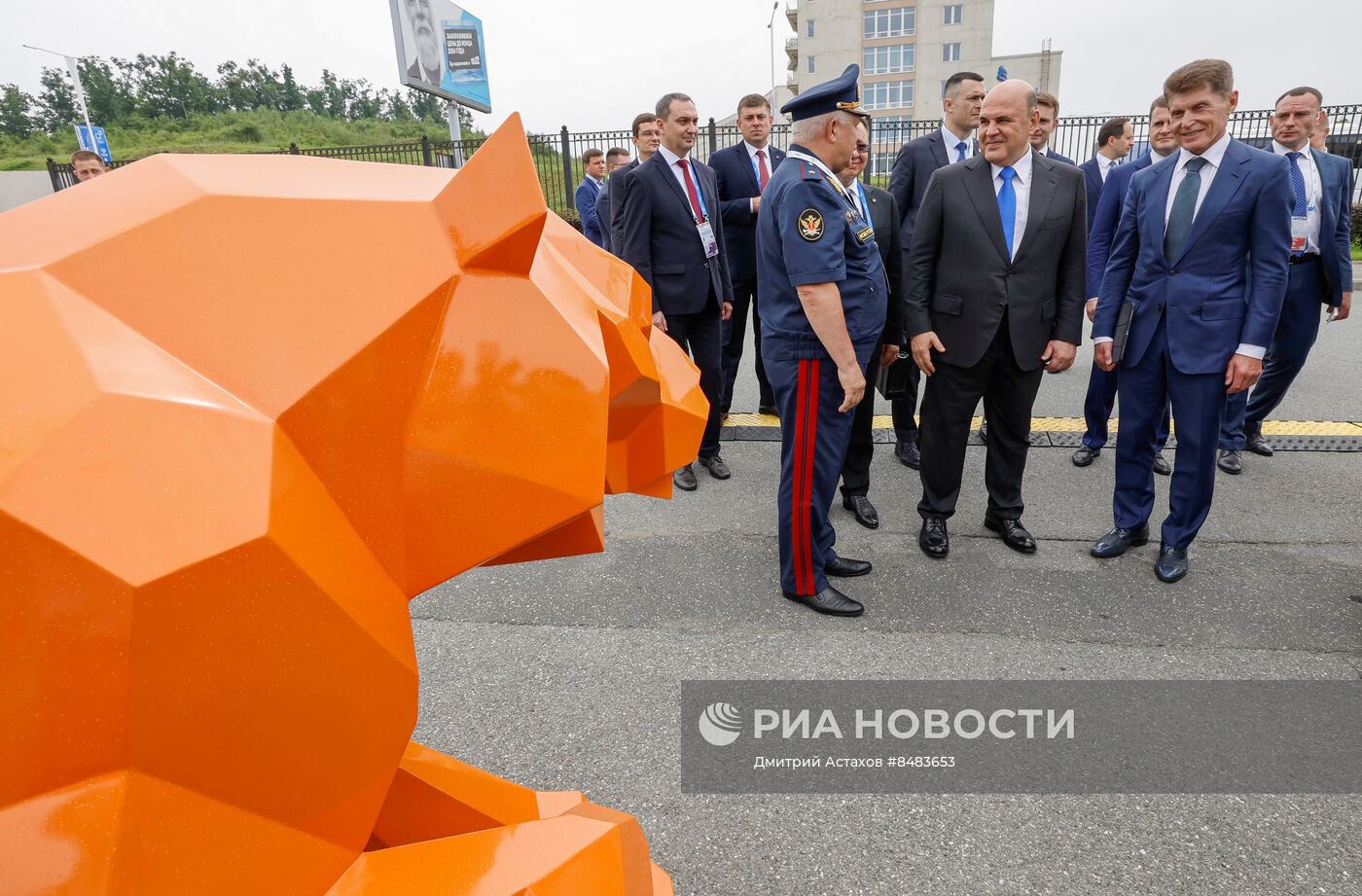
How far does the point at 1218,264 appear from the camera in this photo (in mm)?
2875

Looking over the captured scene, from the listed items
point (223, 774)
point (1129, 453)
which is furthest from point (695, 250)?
point (223, 774)

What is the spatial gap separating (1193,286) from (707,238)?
223 cm

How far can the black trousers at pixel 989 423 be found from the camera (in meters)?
Result: 3.24

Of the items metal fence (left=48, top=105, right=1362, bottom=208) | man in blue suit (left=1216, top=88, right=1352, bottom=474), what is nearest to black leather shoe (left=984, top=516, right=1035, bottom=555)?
man in blue suit (left=1216, top=88, right=1352, bottom=474)

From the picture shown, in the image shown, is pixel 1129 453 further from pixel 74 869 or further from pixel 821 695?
pixel 74 869

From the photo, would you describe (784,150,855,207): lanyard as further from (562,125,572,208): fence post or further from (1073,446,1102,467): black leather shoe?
(562,125,572,208): fence post

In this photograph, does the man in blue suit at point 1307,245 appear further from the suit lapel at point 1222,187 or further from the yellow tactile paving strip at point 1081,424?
the suit lapel at point 1222,187

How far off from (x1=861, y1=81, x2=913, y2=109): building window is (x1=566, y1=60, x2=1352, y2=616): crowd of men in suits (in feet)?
154

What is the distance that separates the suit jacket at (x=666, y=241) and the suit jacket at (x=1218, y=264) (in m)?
2.02

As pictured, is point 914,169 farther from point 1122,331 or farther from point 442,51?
point 442,51

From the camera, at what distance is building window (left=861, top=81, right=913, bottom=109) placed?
4572 centimetres

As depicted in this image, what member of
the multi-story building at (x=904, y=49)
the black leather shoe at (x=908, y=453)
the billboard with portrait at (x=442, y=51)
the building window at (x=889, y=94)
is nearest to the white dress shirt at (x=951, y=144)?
the black leather shoe at (x=908, y=453)

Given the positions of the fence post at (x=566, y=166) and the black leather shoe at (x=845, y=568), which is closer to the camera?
the black leather shoe at (x=845, y=568)

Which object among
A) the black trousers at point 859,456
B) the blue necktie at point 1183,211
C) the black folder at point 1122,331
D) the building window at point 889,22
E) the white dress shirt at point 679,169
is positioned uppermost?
the building window at point 889,22
